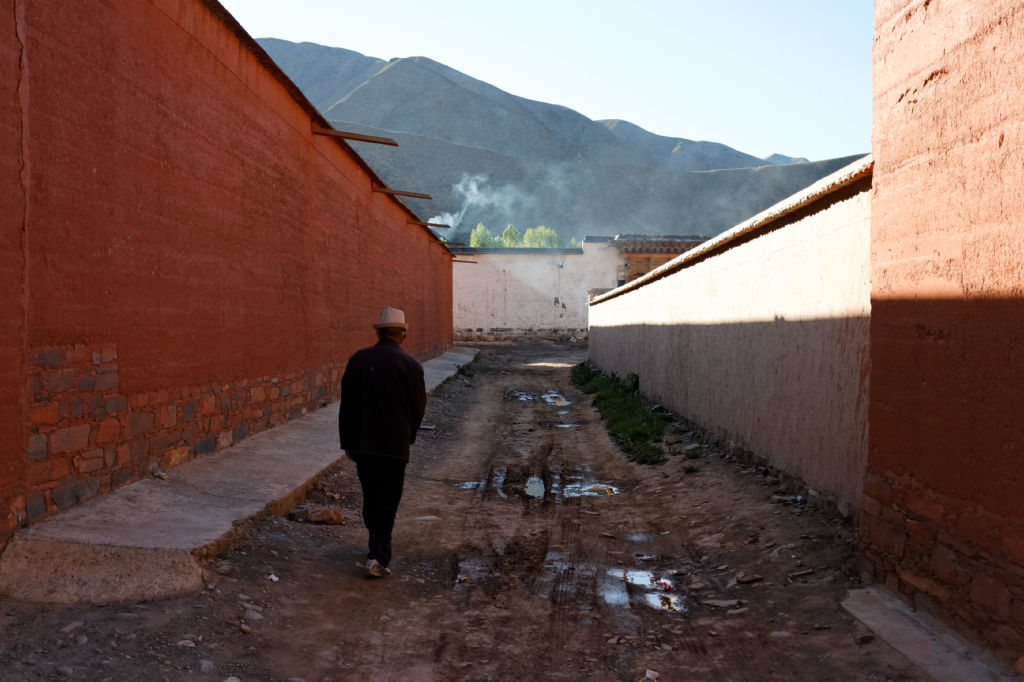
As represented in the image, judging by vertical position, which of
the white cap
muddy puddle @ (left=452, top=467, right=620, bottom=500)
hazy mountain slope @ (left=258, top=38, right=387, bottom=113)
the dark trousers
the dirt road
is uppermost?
hazy mountain slope @ (left=258, top=38, right=387, bottom=113)

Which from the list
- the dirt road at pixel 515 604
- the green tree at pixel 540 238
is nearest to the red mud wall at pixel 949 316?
the dirt road at pixel 515 604

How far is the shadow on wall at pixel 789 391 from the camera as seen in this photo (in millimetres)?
5441

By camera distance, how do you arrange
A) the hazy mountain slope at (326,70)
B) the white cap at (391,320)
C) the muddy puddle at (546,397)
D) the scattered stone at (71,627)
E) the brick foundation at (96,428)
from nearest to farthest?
the scattered stone at (71,627) < the brick foundation at (96,428) < the white cap at (391,320) < the muddy puddle at (546,397) < the hazy mountain slope at (326,70)

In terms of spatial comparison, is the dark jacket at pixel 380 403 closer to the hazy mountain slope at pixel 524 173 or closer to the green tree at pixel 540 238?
the green tree at pixel 540 238

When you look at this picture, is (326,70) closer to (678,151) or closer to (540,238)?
(678,151)

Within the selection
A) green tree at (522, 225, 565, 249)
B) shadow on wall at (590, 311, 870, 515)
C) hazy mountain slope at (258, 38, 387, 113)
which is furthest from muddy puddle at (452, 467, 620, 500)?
hazy mountain slope at (258, 38, 387, 113)

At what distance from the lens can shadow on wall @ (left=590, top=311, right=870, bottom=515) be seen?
544 cm

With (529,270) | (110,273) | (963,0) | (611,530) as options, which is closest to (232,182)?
(110,273)

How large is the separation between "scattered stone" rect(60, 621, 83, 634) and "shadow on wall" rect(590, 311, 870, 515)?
478 cm

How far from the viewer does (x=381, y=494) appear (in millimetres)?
5367

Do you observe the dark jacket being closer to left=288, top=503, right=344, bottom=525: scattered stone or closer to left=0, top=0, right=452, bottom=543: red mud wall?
left=288, top=503, right=344, bottom=525: scattered stone

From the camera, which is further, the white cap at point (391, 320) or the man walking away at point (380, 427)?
the white cap at point (391, 320)

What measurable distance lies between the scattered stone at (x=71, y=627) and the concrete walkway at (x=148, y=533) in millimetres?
296

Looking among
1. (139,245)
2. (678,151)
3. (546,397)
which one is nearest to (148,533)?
(139,245)
